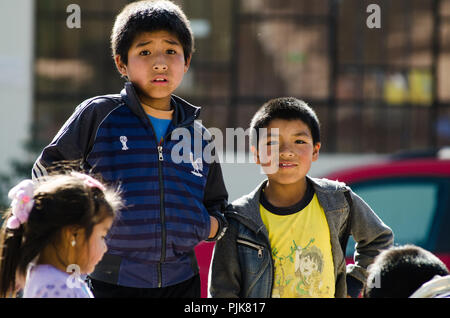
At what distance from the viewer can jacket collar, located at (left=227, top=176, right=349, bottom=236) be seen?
9.36 feet

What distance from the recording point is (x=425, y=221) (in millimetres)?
4457

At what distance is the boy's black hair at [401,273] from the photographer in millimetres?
2361

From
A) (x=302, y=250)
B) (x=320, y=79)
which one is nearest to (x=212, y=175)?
(x=302, y=250)

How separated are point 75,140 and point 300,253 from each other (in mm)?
896

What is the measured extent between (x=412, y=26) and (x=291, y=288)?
6.69 metres

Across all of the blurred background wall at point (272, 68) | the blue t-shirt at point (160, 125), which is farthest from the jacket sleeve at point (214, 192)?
the blurred background wall at point (272, 68)

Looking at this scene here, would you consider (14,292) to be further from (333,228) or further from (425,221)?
(425,221)

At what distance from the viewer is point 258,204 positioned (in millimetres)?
2920

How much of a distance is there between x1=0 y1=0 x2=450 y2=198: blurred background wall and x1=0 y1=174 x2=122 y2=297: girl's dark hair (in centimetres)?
601

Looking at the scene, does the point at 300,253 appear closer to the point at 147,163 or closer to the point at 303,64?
the point at 147,163

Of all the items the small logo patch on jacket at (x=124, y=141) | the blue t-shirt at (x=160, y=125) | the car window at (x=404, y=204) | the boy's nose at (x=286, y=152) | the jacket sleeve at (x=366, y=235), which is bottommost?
the car window at (x=404, y=204)

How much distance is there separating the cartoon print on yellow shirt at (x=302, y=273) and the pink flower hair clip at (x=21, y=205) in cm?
95

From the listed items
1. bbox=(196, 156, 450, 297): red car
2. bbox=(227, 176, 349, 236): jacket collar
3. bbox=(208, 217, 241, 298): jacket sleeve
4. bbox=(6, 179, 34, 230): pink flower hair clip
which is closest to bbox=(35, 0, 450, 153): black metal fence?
bbox=(196, 156, 450, 297): red car

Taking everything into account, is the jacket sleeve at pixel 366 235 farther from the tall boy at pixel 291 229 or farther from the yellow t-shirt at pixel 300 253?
the yellow t-shirt at pixel 300 253
